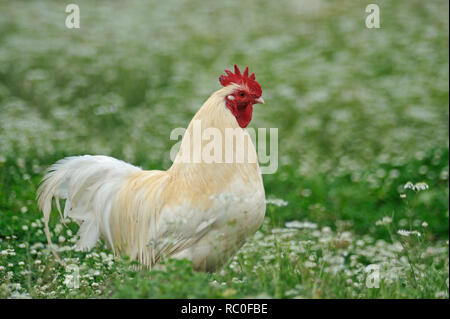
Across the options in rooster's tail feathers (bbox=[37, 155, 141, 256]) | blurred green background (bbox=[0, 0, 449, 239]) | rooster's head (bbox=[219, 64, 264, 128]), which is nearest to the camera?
rooster's head (bbox=[219, 64, 264, 128])

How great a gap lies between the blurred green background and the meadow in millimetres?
37

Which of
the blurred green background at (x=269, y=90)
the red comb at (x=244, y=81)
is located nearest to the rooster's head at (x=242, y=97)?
the red comb at (x=244, y=81)

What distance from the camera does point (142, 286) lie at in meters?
3.58

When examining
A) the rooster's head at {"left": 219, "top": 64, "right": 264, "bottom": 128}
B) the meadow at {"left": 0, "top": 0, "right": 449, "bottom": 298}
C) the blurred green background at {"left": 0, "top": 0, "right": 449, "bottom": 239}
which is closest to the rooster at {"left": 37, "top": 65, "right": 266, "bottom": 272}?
the rooster's head at {"left": 219, "top": 64, "right": 264, "bottom": 128}

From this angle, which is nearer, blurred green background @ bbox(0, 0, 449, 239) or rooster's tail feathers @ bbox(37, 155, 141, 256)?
rooster's tail feathers @ bbox(37, 155, 141, 256)

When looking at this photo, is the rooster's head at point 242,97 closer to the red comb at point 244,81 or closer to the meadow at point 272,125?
the red comb at point 244,81

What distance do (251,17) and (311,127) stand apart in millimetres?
5679

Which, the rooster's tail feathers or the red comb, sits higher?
the red comb

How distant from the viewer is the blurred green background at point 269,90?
310 inches

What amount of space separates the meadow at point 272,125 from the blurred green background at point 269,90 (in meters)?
0.04

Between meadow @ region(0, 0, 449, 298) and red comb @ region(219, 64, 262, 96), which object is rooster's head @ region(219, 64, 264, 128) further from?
meadow @ region(0, 0, 449, 298)

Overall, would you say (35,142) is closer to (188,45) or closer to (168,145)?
(168,145)

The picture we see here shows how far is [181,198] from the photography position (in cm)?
421

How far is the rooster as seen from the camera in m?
4.10
